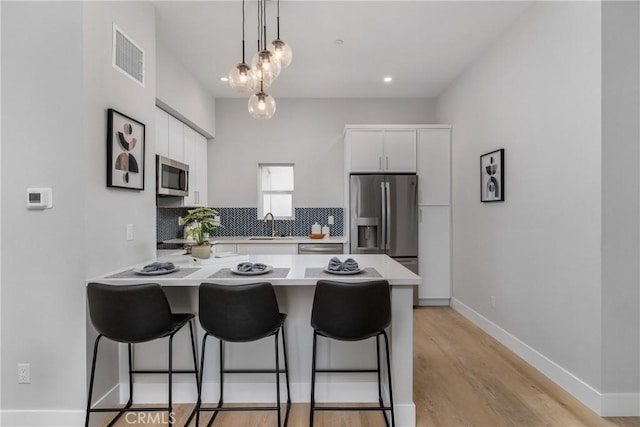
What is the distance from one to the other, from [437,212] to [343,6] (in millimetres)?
2807

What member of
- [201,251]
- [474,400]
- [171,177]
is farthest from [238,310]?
[171,177]

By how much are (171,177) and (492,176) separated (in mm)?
3261

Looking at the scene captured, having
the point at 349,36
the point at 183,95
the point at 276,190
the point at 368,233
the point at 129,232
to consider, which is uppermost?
the point at 349,36

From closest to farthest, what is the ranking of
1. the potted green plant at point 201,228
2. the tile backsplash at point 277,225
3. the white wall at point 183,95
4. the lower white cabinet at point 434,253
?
the potted green plant at point 201,228 < the white wall at point 183,95 < the lower white cabinet at point 434,253 < the tile backsplash at point 277,225

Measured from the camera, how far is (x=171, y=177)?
140 inches

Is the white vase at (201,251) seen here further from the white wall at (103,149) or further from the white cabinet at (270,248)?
the white cabinet at (270,248)

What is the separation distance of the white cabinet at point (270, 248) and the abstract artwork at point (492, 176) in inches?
90.0

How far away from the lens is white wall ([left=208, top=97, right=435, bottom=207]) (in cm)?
504

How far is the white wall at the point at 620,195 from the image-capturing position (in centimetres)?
210

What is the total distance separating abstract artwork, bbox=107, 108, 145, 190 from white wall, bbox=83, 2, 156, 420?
0.04m

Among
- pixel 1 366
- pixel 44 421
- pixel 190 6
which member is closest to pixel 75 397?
pixel 44 421

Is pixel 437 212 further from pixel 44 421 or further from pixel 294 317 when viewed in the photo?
pixel 44 421

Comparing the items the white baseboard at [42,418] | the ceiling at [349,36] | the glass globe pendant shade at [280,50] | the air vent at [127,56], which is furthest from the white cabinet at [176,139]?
the white baseboard at [42,418]

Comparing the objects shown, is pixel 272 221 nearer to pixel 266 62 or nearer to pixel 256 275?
pixel 256 275
